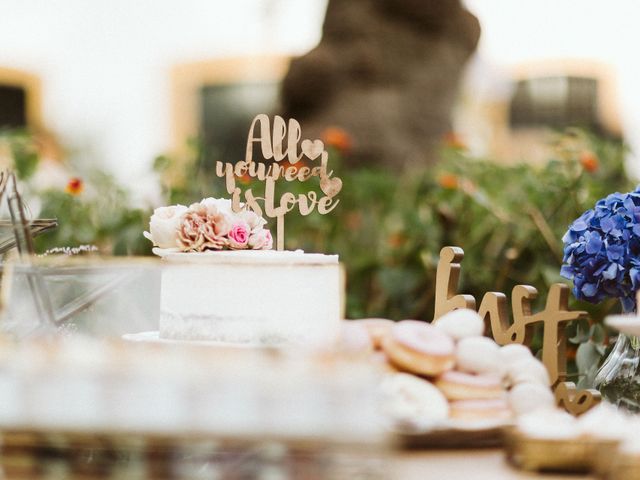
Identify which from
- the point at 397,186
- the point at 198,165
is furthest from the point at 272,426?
the point at 397,186

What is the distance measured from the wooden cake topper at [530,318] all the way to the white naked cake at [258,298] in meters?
0.38

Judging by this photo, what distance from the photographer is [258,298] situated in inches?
60.1

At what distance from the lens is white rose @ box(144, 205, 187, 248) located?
5.59 feet

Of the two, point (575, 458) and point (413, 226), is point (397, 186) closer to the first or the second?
point (413, 226)

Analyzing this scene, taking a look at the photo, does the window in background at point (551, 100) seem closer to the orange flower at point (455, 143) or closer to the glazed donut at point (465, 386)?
the orange flower at point (455, 143)

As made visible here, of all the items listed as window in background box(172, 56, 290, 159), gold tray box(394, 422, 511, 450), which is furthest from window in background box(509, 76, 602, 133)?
gold tray box(394, 422, 511, 450)

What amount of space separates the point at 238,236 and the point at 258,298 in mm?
220

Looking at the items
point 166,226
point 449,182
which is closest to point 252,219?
point 166,226

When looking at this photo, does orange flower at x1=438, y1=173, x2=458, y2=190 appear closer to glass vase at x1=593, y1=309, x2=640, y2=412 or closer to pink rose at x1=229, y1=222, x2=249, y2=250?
glass vase at x1=593, y1=309, x2=640, y2=412

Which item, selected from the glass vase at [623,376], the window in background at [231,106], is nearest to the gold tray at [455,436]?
the glass vase at [623,376]

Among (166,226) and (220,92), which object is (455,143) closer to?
(166,226)

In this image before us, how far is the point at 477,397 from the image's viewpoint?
1.42 m

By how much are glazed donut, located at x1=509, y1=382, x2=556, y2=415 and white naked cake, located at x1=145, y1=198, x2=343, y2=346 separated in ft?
0.94

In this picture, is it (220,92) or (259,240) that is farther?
(220,92)
